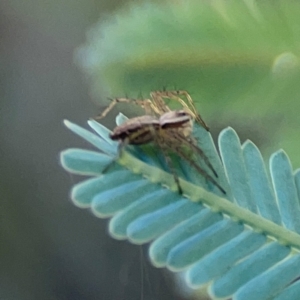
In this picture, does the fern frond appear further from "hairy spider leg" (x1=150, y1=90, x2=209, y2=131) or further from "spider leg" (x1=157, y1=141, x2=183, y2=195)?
"hairy spider leg" (x1=150, y1=90, x2=209, y2=131)

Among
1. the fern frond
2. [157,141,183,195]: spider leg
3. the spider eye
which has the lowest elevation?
the fern frond

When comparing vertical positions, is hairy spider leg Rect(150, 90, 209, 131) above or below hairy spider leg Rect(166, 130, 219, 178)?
above

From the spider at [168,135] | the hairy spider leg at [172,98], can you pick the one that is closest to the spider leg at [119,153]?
the spider at [168,135]

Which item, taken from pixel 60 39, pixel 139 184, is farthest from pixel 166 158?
pixel 60 39

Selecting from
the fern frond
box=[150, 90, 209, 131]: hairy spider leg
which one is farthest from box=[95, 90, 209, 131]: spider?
the fern frond

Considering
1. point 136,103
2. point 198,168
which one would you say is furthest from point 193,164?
point 136,103

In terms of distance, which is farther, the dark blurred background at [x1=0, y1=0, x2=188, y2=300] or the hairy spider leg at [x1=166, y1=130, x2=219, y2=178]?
the dark blurred background at [x1=0, y1=0, x2=188, y2=300]

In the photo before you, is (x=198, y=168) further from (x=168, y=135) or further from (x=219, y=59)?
(x=219, y=59)
